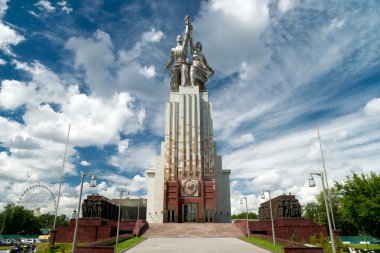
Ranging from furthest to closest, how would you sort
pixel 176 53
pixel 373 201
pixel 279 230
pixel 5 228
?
1. pixel 5 228
2. pixel 176 53
3. pixel 279 230
4. pixel 373 201

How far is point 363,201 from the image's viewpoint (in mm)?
31688

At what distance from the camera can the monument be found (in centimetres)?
5288

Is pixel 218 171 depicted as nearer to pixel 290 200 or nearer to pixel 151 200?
pixel 151 200

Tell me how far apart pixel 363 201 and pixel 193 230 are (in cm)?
2166

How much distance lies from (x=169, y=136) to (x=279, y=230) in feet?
99.1

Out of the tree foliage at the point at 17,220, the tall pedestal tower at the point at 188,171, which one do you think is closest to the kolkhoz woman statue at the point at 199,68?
the tall pedestal tower at the point at 188,171

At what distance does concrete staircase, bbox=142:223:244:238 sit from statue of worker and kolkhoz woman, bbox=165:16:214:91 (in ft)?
110

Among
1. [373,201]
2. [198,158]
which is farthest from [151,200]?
[373,201]

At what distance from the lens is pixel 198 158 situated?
5741cm

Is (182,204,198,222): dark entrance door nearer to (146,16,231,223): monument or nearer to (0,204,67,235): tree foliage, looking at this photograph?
(146,16,231,223): monument

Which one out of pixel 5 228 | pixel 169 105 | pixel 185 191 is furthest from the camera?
pixel 5 228

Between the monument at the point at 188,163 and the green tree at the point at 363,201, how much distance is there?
978 inches

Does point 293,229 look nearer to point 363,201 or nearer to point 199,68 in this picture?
point 363,201

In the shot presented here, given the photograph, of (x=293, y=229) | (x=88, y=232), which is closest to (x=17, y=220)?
(x=88, y=232)
